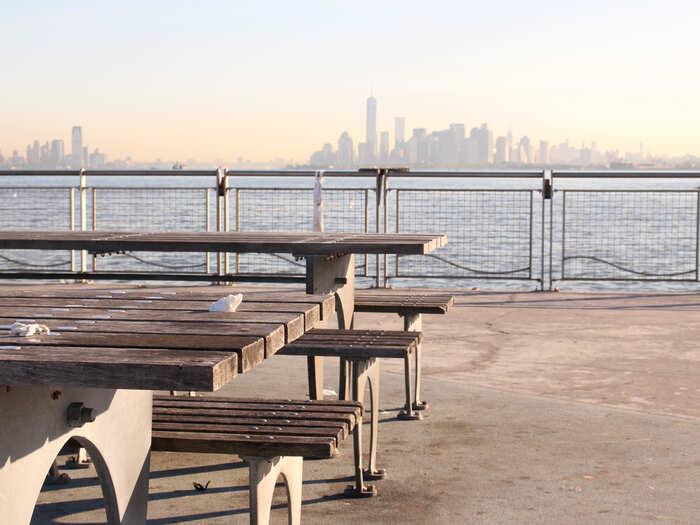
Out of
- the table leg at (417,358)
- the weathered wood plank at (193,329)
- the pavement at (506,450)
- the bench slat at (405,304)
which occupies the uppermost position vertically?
the weathered wood plank at (193,329)

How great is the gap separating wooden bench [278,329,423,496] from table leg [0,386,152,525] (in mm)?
1253

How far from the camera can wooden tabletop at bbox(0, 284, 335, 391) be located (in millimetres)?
2086

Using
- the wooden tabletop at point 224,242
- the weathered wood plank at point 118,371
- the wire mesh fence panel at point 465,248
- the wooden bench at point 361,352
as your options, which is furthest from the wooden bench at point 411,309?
the wire mesh fence panel at point 465,248

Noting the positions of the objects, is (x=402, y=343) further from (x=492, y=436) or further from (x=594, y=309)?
(x=594, y=309)

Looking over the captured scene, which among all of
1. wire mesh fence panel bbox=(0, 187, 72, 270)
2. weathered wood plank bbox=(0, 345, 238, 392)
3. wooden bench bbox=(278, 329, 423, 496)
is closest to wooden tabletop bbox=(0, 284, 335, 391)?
weathered wood plank bbox=(0, 345, 238, 392)

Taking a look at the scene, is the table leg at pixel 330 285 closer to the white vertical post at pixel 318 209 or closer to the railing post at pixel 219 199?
the white vertical post at pixel 318 209

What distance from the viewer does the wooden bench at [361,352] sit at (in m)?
4.23

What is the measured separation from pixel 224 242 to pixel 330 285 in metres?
0.60

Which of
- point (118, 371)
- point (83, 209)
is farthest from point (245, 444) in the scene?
point (83, 209)

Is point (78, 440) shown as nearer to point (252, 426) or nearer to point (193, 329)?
point (193, 329)

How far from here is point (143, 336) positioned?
2.40 meters

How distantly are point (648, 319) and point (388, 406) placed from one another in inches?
163

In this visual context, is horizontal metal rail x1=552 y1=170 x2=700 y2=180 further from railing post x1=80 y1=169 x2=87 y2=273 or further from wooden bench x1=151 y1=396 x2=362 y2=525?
wooden bench x1=151 y1=396 x2=362 y2=525

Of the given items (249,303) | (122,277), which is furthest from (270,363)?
(249,303)
